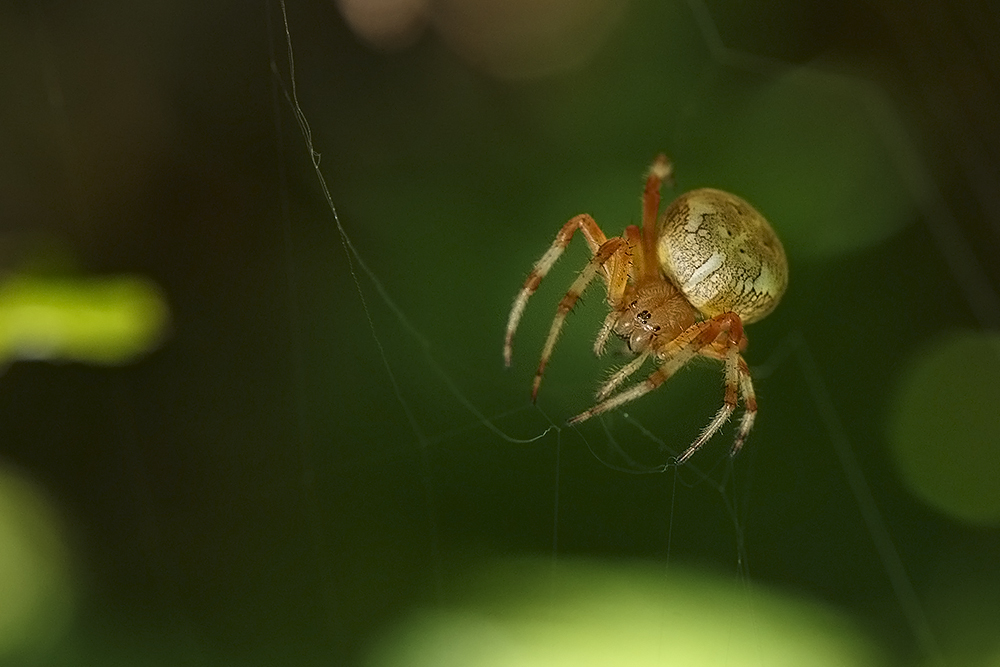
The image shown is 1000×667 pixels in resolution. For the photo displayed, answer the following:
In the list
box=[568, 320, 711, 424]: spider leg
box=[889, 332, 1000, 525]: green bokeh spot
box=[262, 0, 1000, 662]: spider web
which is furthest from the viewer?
box=[889, 332, 1000, 525]: green bokeh spot

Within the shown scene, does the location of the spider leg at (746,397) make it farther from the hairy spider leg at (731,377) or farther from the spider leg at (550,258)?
the spider leg at (550,258)

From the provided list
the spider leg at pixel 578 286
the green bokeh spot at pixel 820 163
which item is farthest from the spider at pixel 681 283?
the green bokeh spot at pixel 820 163

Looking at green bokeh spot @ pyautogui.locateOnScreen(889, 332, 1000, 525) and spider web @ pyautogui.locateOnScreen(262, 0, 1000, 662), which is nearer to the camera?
spider web @ pyautogui.locateOnScreen(262, 0, 1000, 662)

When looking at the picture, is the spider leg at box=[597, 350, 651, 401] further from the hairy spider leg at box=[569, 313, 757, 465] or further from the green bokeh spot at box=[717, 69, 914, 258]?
the green bokeh spot at box=[717, 69, 914, 258]

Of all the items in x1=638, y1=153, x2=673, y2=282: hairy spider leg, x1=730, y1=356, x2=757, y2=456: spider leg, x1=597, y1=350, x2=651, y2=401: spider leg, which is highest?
x1=638, y1=153, x2=673, y2=282: hairy spider leg

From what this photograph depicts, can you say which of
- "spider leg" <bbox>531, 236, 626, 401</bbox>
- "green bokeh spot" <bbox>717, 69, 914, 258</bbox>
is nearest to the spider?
"spider leg" <bbox>531, 236, 626, 401</bbox>

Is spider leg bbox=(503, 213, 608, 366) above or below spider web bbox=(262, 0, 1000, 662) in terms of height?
above

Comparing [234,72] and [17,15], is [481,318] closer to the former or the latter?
[234,72]

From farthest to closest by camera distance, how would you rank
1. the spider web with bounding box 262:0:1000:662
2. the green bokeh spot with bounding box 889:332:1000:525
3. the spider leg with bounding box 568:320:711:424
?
1. the green bokeh spot with bounding box 889:332:1000:525
2. the spider web with bounding box 262:0:1000:662
3. the spider leg with bounding box 568:320:711:424
